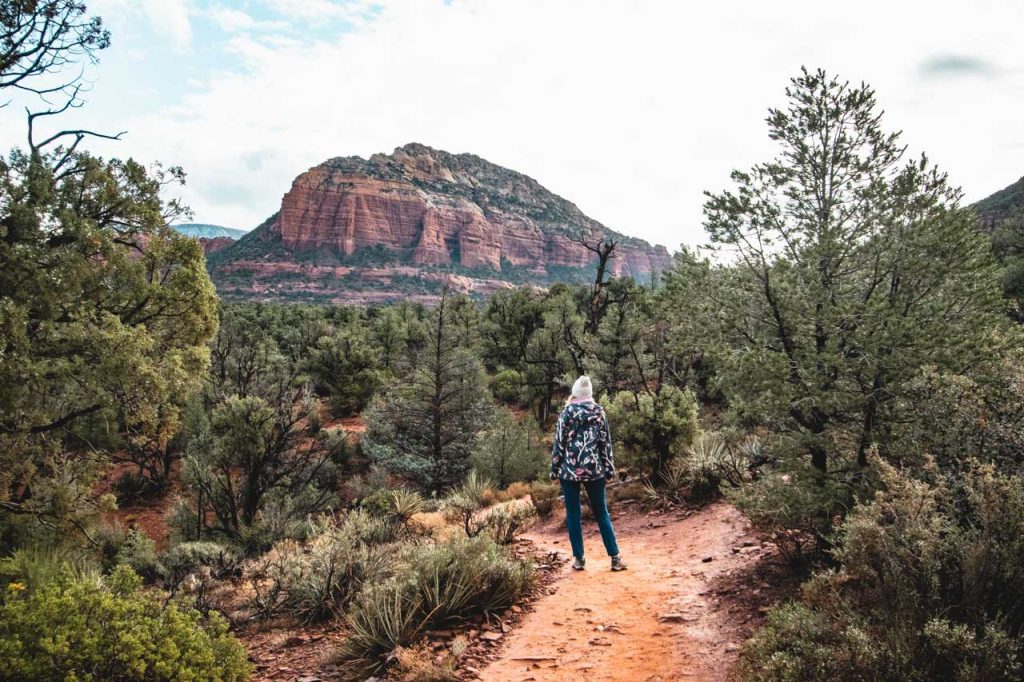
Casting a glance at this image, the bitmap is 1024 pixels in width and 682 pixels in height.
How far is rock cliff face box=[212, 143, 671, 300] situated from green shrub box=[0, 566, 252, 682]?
112 meters

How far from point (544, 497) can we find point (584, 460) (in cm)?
503

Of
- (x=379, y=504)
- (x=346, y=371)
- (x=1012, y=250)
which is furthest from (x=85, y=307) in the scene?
(x=1012, y=250)


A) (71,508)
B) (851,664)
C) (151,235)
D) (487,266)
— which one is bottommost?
(71,508)

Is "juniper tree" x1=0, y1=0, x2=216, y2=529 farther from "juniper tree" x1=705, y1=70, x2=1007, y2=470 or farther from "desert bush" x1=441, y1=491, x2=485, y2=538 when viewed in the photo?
"juniper tree" x1=705, y1=70, x2=1007, y2=470

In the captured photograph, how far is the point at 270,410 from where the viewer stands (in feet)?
43.9

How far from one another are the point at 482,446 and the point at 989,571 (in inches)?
510

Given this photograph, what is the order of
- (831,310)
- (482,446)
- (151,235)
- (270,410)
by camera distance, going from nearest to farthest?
(831,310), (151,235), (270,410), (482,446)

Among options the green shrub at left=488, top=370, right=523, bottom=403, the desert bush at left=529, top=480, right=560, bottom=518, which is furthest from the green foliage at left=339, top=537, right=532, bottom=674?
the green shrub at left=488, top=370, right=523, bottom=403

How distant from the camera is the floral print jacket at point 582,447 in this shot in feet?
18.3

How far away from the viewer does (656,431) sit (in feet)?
30.6

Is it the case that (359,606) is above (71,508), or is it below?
above

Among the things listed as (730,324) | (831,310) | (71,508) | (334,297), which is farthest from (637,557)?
(334,297)

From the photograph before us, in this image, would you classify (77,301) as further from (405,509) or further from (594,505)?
(594,505)

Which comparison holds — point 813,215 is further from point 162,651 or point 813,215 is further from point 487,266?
point 487,266
